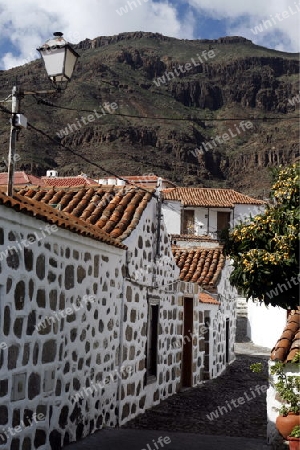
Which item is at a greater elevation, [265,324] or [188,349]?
[188,349]

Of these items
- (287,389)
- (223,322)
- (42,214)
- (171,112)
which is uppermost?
(171,112)

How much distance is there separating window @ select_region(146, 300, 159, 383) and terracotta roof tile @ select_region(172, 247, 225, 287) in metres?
5.12

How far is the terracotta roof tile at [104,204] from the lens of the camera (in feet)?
30.1

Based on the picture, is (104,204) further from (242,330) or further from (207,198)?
(207,198)

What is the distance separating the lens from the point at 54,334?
6.33 meters

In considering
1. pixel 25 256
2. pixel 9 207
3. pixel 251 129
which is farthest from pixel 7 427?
pixel 251 129

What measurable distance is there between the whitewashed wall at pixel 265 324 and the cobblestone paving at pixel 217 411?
278 inches

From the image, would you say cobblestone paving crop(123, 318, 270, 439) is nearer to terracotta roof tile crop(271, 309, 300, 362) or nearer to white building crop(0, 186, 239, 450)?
white building crop(0, 186, 239, 450)

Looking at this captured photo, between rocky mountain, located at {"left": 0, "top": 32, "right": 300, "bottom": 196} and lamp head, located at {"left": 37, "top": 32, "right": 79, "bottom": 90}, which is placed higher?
rocky mountain, located at {"left": 0, "top": 32, "right": 300, "bottom": 196}

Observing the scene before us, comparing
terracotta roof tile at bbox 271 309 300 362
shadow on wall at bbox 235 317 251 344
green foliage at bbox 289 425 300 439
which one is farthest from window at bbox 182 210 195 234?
green foliage at bbox 289 425 300 439

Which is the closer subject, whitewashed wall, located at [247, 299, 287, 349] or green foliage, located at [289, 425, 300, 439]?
green foliage, located at [289, 425, 300, 439]

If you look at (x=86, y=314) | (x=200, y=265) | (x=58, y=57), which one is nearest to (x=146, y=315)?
(x=86, y=314)

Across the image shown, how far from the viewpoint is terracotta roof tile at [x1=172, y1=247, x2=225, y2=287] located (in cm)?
1595

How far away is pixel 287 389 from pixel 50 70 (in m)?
4.30
